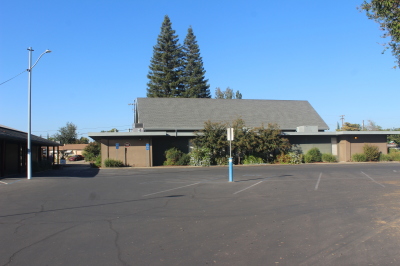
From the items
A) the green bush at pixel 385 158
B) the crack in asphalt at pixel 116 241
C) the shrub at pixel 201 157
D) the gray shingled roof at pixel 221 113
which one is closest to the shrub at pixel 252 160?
the shrub at pixel 201 157

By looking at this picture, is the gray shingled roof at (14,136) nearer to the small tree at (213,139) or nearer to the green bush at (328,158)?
the small tree at (213,139)

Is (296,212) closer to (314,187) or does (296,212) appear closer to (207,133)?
(314,187)

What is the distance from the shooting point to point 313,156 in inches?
1444

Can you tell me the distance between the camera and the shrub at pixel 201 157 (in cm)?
3316

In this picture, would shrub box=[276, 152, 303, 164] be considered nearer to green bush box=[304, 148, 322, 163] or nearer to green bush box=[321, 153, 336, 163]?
green bush box=[304, 148, 322, 163]

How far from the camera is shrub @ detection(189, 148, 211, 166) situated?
109ft

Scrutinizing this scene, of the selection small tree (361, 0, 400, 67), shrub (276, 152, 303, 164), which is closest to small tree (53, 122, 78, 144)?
shrub (276, 152, 303, 164)

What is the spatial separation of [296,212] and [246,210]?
1.37 metres

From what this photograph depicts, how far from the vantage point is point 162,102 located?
141ft

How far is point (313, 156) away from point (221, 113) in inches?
432

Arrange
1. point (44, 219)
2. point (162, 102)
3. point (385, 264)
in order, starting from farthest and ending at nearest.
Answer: point (162, 102)
point (44, 219)
point (385, 264)

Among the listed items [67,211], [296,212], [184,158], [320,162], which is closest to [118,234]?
[67,211]

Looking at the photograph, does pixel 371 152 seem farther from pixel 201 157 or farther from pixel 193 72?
Answer: pixel 193 72

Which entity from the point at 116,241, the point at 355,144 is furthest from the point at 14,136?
the point at 355,144
